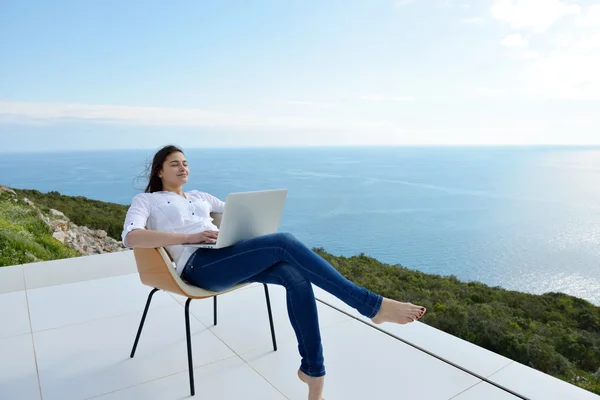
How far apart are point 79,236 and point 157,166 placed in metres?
5.13

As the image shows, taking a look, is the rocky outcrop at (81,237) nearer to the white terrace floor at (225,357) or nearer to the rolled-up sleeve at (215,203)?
the white terrace floor at (225,357)

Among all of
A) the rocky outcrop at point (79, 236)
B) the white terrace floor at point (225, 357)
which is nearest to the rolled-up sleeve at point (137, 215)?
the white terrace floor at point (225, 357)

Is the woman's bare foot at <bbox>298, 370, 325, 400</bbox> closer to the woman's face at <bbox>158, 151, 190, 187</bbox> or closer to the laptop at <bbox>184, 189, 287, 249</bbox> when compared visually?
the laptop at <bbox>184, 189, 287, 249</bbox>

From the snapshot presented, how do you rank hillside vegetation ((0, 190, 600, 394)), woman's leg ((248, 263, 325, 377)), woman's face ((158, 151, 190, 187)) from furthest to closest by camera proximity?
hillside vegetation ((0, 190, 600, 394)) → woman's face ((158, 151, 190, 187)) → woman's leg ((248, 263, 325, 377))

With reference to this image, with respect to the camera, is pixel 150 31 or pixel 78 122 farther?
pixel 150 31

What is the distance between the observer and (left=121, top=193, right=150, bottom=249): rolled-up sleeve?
1751 millimetres

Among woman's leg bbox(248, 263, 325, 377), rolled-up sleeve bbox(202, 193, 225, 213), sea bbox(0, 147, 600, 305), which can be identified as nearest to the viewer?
woman's leg bbox(248, 263, 325, 377)

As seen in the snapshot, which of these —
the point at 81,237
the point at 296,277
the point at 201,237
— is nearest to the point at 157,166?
the point at 201,237

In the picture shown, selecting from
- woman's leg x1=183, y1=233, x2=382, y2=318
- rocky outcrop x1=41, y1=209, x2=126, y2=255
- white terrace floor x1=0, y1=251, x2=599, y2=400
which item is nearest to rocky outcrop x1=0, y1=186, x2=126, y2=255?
rocky outcrop x1=41, y1=209, x2=126, y2=255

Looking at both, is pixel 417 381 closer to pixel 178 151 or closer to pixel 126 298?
pixel 178 151

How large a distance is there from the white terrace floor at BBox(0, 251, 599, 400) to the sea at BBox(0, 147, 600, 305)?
8.20 metres

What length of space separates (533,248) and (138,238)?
19.8 m

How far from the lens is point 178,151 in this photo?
2.06 metres

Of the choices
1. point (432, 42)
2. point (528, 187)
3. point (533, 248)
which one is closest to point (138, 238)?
point (533, 248)
